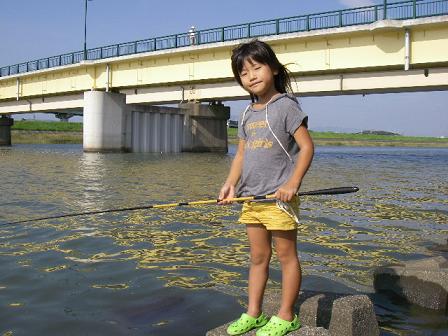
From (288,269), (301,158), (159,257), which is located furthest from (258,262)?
(159,257)

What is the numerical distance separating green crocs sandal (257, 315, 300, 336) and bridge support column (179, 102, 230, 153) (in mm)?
48257

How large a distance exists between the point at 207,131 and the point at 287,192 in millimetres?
49365

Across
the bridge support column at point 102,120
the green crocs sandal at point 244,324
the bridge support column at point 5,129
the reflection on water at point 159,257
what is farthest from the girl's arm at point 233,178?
the bridge support column at point 5,129

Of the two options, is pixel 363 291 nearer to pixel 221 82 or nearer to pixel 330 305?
pixel 330 305

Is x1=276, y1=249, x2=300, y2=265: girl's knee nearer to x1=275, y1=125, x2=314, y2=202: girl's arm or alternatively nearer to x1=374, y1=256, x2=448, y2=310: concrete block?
x1=275, y1=125, x2=314, y2=202: girl's arm

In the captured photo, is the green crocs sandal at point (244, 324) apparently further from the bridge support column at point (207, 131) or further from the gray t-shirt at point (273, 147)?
the bridge support column at point (207, 131)

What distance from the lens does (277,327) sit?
10.6 ft

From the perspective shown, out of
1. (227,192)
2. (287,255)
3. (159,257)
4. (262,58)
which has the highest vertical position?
(262,58)

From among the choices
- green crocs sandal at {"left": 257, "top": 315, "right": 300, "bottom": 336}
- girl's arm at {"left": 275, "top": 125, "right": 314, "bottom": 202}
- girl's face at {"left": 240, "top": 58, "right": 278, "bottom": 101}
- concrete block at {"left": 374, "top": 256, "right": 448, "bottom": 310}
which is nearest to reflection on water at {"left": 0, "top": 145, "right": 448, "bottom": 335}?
concrete block at {"left": 374, "top": 256, "right": 448, "bottom": 310}

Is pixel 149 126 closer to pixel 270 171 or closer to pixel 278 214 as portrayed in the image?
pixel 270 171

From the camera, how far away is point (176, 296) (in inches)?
185

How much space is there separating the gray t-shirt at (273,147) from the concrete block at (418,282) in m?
2.14

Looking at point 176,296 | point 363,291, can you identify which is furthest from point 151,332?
point 363,291

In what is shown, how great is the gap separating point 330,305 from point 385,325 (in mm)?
807
